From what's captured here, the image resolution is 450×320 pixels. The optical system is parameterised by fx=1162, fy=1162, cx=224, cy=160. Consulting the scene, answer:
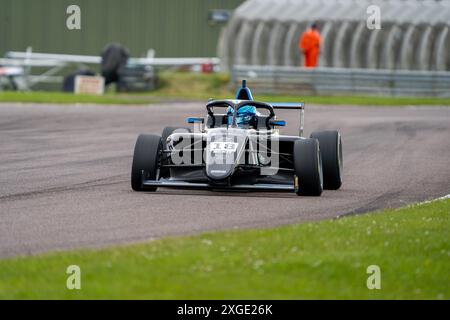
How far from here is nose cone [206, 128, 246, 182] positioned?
12375mm

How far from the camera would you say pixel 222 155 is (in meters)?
12.4

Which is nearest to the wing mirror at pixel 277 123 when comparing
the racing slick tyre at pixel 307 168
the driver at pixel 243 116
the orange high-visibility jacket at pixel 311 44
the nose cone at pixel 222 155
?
the driver at pixel 243 116

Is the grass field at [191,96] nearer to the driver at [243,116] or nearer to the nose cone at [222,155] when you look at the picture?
the driver at [243,116]

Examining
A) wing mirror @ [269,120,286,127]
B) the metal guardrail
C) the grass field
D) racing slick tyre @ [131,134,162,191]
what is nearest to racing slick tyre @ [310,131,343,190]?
wing mirror @ [269,120,286,127]

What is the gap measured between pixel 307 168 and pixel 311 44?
22437 millimetres

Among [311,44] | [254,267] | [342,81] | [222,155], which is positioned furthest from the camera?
[311,44]

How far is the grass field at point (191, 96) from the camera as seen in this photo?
30.7 m

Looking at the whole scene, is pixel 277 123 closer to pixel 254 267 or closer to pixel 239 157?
pixel 239 157

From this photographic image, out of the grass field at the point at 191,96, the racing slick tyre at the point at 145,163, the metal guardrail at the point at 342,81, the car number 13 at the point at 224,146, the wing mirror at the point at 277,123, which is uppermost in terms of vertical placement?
the wing mirror at the point at 277,123

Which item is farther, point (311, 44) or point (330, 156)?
point (311, 44)

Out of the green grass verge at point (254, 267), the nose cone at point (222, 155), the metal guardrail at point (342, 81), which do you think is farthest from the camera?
the metal guardrail at point (342, 81)

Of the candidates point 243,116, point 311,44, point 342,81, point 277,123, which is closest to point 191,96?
point 311,44

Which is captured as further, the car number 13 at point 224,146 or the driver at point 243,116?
the driver at point 243,116

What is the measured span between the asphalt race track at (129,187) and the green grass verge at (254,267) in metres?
0.88
